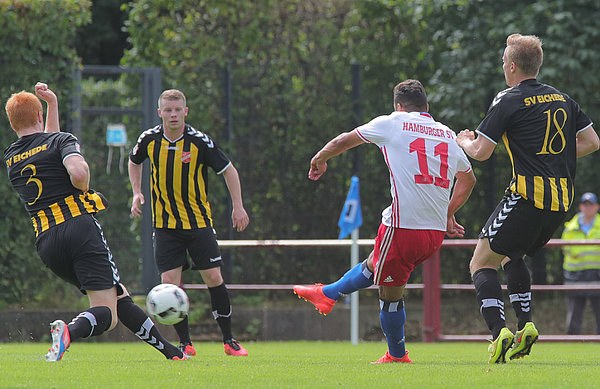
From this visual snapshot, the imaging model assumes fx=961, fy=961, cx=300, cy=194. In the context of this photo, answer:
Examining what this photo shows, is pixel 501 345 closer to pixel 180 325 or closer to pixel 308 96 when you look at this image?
pixel 180 325

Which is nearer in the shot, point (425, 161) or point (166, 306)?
point (425, 161)

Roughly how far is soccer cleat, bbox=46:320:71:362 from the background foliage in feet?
17.7

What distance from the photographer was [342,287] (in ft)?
22.7

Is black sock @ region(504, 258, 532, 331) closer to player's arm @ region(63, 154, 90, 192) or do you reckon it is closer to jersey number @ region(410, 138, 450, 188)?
jersey number @ region(410, 138, 450, 188)

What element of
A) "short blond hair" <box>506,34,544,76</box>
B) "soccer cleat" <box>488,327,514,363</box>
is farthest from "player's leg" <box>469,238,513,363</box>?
"short blond hair" <box>506,34,544,76</box>

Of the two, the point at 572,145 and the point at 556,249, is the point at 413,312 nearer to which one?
the point at 556,249

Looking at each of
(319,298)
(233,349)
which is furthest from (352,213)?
(319,298)

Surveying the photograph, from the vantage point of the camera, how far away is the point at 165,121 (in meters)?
7.95

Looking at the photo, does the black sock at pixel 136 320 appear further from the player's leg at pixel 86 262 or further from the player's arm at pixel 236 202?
the player's arm at pixel 236 202

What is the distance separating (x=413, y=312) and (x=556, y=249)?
2.02 meters

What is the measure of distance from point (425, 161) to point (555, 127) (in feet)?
2.96

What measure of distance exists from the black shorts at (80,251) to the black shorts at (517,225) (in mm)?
2584

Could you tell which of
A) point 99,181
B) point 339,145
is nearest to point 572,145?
point 339,145

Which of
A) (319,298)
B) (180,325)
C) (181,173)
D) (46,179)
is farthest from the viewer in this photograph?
(180,325)
